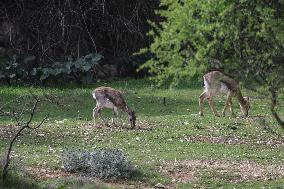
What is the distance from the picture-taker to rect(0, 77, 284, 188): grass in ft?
42.1

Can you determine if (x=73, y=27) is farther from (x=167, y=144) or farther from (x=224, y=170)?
(x=224, y=170)

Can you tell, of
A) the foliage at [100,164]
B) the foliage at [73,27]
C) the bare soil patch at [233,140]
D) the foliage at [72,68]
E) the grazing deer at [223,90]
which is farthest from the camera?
the foliage at [73,27]

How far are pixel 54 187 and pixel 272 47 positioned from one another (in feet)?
14.4

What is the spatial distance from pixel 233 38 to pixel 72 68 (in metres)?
17.9

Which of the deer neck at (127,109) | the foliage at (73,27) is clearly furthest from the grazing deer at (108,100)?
the foliage at (73,27)

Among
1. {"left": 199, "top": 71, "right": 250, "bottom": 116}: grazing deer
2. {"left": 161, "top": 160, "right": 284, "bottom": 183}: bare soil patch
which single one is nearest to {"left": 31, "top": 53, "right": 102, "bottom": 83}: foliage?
{"left": 199, "top": 71, "right": 250, "bottom": 116}: grazing deer

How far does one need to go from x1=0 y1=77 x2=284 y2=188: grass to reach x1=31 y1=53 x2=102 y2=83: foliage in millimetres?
3071

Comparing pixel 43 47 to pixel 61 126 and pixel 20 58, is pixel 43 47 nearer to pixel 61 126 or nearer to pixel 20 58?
pixel 20 58

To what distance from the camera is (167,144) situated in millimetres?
15797

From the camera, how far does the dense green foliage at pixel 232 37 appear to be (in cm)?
874

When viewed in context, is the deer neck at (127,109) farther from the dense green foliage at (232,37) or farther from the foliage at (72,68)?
the dense green foliage at (232,37)

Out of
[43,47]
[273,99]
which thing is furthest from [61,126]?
[43,47]

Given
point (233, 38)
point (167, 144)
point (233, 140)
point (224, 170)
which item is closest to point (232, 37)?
point (233, 38)

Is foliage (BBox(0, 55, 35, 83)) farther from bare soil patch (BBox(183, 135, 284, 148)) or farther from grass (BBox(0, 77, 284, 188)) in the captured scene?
bare soil patch (BBox(183, 135, 284, 148))
